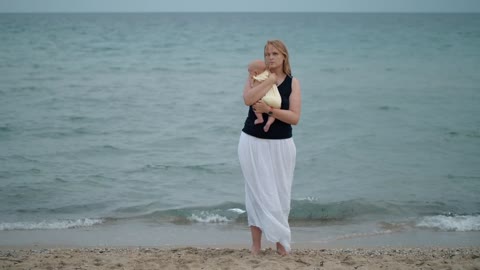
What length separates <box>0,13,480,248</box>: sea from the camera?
8516 mm

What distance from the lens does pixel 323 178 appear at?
11.1 metres

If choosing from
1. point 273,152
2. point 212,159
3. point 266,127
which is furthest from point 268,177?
point 212,159

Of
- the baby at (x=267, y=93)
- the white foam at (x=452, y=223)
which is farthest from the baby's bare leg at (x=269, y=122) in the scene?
the white foam at (x=452, y=223)

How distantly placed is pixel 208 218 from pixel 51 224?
208 centimetres

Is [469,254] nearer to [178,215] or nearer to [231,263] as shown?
[231,263]

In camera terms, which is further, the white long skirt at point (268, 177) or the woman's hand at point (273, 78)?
the white long skirt at point (268, 177)

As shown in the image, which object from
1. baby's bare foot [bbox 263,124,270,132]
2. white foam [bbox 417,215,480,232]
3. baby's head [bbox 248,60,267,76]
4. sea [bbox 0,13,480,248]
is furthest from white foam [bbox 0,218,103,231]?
white foam [bbox 417,215,480,232]

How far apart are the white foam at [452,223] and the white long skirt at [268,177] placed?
3560mm

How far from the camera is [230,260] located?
585 cm

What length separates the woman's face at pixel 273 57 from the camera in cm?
540

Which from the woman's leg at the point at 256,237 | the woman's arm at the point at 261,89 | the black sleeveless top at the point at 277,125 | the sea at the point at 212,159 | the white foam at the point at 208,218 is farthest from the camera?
the white foam at the point at 208,218

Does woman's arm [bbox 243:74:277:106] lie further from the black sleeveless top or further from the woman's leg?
the woman's leg

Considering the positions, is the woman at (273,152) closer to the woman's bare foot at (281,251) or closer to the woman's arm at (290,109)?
the woman's arm at (290,109)

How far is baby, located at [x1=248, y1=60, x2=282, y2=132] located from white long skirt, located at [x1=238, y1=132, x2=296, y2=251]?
0.20m
